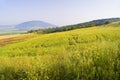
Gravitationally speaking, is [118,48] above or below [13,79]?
above

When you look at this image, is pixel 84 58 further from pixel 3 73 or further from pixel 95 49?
pixel 3 73

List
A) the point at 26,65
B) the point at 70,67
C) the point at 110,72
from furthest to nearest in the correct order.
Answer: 1. the point at 26,65
2. the point at 70,67
3. the point at 110,72

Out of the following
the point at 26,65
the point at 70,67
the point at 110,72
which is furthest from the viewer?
the point at 26,65

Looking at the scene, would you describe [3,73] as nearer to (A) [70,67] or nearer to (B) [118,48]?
(A) [70,67]

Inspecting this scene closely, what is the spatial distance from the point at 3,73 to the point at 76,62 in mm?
2816

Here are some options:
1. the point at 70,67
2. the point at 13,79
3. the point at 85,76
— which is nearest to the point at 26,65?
the point at 13,79

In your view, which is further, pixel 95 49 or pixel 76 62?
pixel 95 49

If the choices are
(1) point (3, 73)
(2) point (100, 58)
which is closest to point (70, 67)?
(2) point (100, 58)

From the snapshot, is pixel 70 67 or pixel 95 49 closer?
pixel 70 67

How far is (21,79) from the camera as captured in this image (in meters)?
7.65

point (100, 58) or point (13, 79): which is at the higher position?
point (100, 58)

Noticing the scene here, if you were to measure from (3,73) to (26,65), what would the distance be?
1016 millimetres

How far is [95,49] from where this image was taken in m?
8.88

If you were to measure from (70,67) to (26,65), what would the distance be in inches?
65.5
